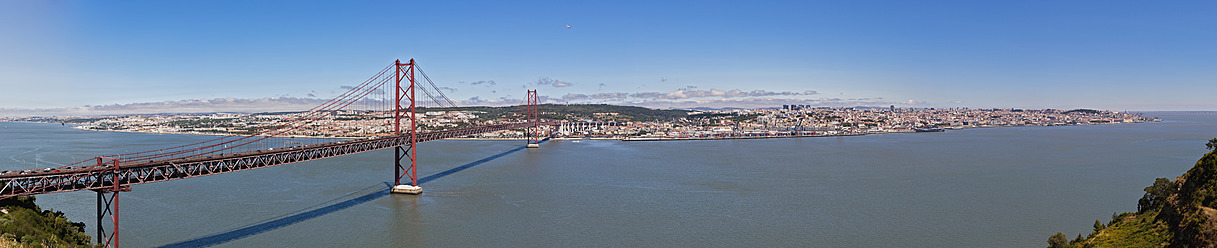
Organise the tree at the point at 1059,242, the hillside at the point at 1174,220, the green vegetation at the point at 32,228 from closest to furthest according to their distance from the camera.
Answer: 1. the green vegetation at the point at 32,228
2. the hillside at the point at 1174,220
3. the tree at the point at 1059,242

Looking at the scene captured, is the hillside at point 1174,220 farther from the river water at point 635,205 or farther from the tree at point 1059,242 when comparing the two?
the river water at point 635,205

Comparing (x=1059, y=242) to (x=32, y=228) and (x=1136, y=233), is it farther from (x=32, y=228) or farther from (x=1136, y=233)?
(x=32, y=228)

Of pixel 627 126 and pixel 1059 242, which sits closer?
pixel 1059 242

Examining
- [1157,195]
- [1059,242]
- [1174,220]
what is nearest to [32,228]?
[1059,242]

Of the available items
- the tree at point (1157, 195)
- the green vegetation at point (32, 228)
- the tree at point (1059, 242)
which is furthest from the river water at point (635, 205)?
the green vegetation at point (32, 228)

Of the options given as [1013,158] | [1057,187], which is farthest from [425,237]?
[1013,158]

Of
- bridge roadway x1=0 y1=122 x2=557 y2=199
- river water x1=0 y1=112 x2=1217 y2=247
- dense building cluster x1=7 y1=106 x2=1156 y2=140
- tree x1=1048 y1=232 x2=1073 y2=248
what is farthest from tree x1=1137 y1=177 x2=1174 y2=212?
dense building cluster x1=7 y1=106 x2=1156 y2=140

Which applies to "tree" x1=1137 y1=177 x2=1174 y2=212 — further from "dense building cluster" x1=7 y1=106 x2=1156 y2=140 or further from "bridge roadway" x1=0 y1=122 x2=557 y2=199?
"dense building cluster" x1=7 y1=106 x2=1156 y2=140


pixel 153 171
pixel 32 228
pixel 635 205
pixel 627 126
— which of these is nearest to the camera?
pixel 32 228

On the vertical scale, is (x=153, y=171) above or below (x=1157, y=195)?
above
